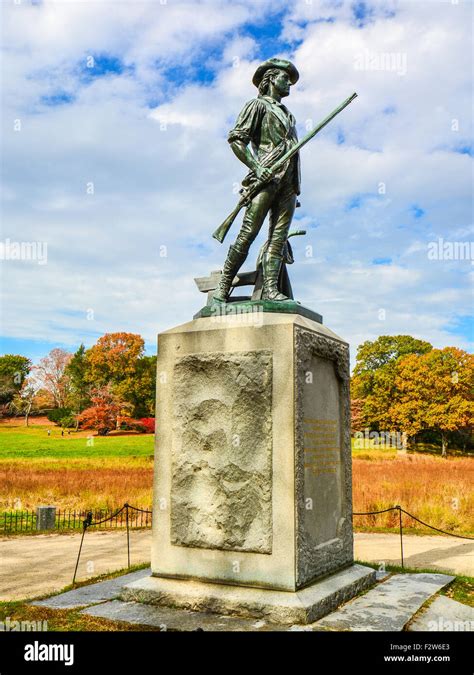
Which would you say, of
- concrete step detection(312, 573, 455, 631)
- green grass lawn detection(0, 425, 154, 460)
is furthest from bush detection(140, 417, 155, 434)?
concrete step detection(312, 573, 455, 631)

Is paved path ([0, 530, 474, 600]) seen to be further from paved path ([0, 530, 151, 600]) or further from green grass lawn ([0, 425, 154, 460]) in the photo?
green grass lawn ([0, 425, 154, 460])

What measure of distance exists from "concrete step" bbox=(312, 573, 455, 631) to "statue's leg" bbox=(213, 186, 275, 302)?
3.30 meters

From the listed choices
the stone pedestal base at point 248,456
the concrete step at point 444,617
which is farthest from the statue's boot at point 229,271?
the concrete step at point 444,617

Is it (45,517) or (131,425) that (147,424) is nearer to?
(131,425)

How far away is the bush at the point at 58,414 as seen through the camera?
47688 mm

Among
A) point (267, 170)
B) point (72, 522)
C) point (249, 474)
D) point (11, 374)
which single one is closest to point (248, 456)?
point (249, 474)

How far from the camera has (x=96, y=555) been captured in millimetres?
10578

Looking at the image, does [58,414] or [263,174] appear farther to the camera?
[58,414]

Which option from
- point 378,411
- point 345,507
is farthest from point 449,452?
point 345,507

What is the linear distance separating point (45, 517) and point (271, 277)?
34.8 ft

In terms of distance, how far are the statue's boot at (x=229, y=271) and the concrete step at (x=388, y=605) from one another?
3.30 meters

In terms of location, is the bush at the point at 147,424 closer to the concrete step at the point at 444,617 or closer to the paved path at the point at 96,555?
the paved path at the point at 96,555

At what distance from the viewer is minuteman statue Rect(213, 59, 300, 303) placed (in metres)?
6.07
